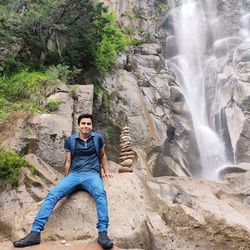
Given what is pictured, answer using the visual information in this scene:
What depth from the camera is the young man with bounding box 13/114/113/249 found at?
16.4 feet

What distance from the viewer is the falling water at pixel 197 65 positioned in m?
17.4

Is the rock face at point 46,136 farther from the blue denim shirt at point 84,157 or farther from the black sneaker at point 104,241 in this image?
the black sneaker at point 104,241

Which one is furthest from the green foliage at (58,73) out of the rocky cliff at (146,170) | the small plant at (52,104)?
the small plant at (52,104)

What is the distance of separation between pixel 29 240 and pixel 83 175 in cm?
129

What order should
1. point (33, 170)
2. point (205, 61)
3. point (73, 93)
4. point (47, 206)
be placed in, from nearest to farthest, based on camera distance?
point (47, 206) → point (33, 170) → point (73, 93) → point (205, 61)

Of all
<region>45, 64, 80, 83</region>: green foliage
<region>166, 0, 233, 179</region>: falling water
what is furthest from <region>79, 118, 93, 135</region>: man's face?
<region>166, 0, 233, 179</region>: falling water

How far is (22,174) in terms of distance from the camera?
7348mm

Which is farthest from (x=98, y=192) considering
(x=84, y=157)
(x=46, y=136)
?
(x=46, y=136)

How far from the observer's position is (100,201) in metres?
5.16

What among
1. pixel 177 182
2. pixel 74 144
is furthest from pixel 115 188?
pixel 177 182

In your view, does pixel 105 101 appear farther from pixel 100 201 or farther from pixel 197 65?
pixel 197 65

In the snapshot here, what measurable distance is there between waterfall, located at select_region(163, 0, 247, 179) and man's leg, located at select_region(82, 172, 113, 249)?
459 inches

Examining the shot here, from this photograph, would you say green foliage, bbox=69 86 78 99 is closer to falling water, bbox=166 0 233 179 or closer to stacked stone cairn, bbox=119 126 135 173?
stacked stone cairn, bbox=119 126 135 173

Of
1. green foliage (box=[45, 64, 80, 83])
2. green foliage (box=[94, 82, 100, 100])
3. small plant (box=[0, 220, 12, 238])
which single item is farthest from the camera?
green foliage (box=[94, 82, 100, 100])
